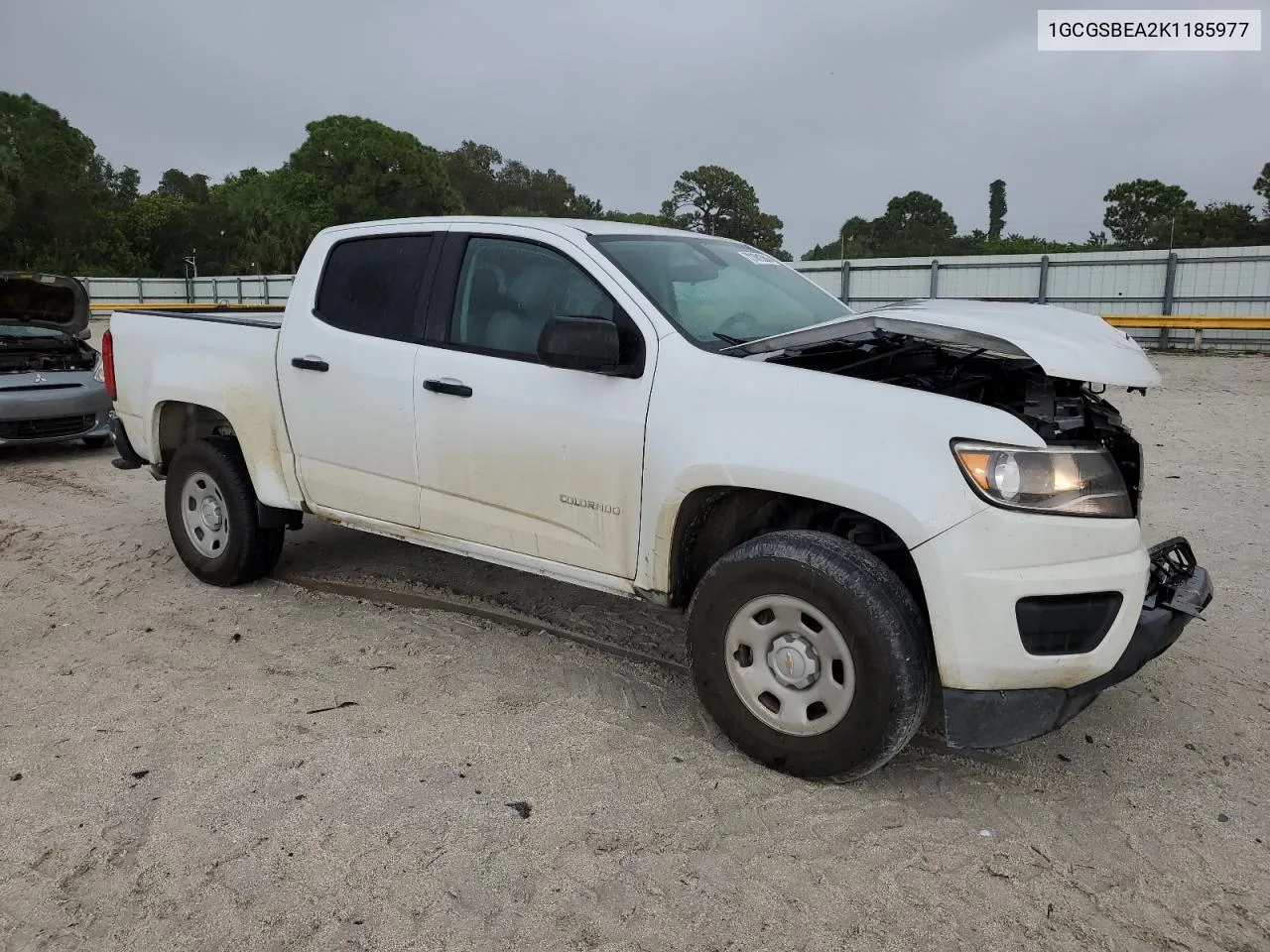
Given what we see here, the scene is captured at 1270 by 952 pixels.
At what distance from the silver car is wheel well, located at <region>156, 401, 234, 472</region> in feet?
13.9

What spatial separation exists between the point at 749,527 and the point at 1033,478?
3.32ft

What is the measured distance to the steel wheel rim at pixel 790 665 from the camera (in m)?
2.99

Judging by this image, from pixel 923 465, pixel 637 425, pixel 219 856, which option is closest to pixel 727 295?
pixel 637 425

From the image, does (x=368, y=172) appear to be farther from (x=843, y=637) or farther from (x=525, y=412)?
(x=843, y=637)

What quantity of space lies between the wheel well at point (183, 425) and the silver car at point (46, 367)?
4251 millimetres

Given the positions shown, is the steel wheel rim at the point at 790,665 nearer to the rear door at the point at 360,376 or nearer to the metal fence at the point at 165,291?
the rear door at the point at 360,376

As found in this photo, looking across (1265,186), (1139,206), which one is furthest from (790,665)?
(1139,206)

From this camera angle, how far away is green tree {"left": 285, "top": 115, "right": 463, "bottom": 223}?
6253 centimetres

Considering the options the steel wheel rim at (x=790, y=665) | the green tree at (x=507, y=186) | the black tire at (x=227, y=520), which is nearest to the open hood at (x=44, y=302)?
the black tire at (x=227, y=520)

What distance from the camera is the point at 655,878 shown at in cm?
265

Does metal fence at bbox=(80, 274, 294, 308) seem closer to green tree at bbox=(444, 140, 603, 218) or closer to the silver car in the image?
the silver car

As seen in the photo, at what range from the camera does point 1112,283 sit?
19484 mm

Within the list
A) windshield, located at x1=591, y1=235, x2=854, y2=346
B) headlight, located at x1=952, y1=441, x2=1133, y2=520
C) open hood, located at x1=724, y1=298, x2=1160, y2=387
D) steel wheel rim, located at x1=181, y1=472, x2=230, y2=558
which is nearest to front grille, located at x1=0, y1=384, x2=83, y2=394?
steel wheel rim, located at x1=181, y1=472, x2=230, y2=558

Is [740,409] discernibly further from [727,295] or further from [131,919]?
[131,919]
